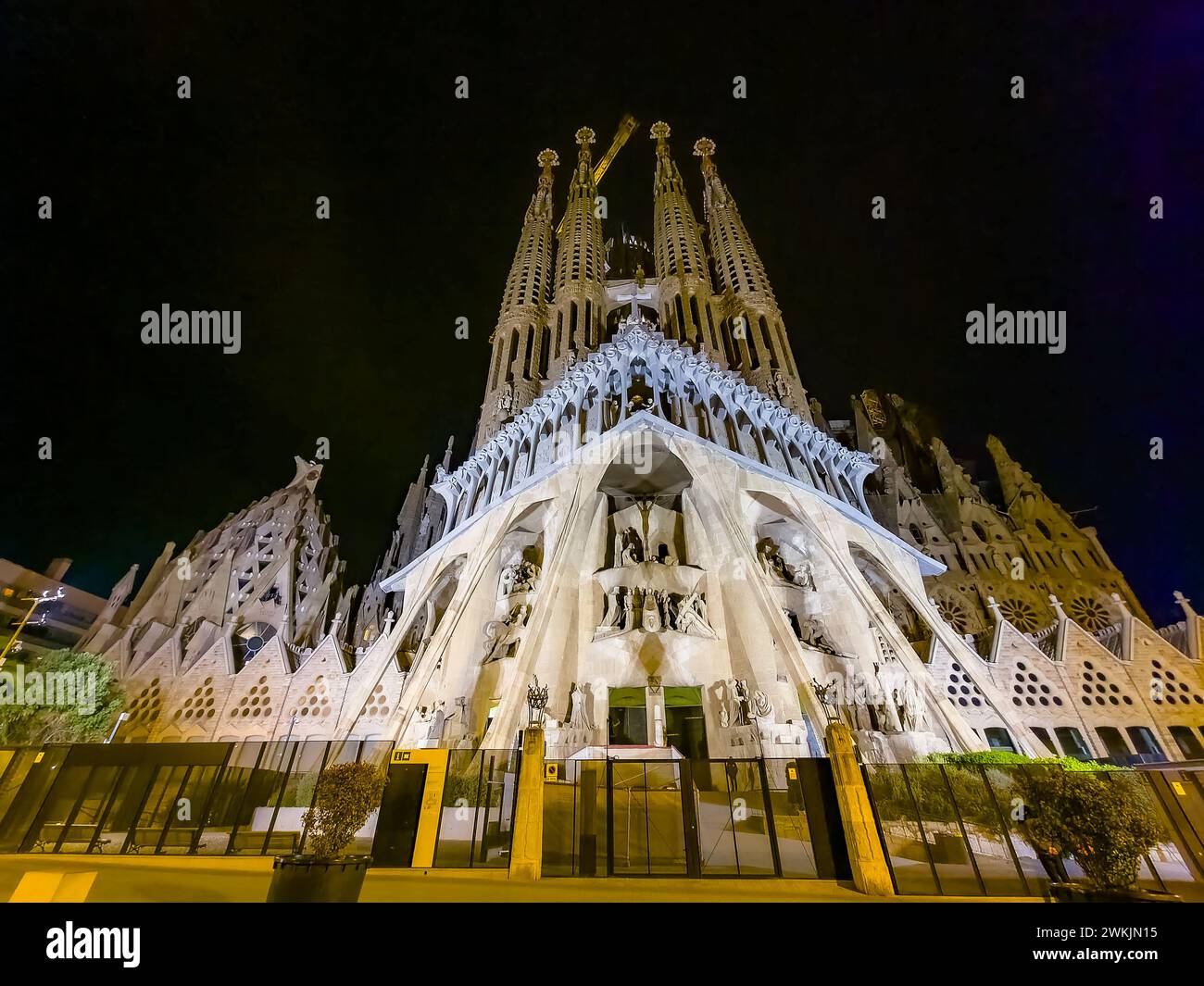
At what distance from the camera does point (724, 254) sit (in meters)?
39.3

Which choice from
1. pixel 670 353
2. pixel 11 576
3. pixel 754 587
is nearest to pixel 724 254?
pixel 670 353

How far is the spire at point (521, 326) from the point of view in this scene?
32.9 metres

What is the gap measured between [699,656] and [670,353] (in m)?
15.0

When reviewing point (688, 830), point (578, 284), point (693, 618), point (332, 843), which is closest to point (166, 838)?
point (332, 843)

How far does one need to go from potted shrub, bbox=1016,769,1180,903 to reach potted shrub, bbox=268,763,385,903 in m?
6.98

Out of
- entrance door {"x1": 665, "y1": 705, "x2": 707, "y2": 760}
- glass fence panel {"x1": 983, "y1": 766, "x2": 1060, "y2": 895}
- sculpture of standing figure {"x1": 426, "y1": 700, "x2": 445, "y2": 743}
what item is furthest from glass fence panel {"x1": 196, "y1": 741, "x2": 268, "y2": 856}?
entrance door {"x1": 665, "y1": 705, "x2": 707, "y2": 760}

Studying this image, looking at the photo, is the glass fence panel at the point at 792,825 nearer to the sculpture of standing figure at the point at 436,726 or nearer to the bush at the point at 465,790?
the bush at the point at 465,790

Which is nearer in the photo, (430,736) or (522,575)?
(430,736)

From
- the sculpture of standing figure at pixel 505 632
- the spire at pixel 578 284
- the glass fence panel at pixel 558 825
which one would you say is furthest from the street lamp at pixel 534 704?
the spire at pixel 578 284

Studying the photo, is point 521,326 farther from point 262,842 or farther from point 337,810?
point 337,810

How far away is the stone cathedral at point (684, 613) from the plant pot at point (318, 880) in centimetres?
1255

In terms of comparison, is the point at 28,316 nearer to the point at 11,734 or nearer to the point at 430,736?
the point at 11,734

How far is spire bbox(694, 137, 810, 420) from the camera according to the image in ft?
103
